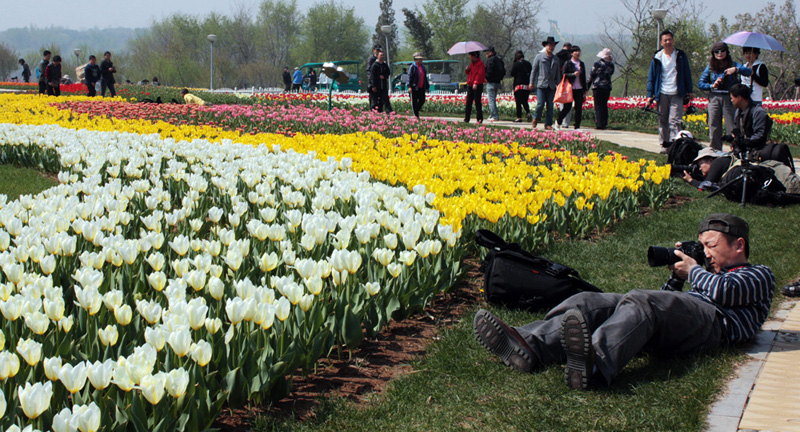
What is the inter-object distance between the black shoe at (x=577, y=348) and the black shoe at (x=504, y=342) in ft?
0.79

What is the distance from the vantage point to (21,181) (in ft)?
26.4

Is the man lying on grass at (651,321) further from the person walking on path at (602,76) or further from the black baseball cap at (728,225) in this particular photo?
the person walking on path at (602,76)

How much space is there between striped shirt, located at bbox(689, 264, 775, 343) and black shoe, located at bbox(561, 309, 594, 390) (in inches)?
33.2

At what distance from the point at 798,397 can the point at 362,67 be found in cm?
8166

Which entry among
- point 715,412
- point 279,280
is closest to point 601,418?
point 715,412

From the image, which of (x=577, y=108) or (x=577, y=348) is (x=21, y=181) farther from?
(x=577, y=108)

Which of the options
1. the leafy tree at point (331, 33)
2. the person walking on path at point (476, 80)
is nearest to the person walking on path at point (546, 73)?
the person walking on path at point (476, 80)

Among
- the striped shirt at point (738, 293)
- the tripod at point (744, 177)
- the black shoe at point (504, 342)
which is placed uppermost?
the tripod at point (744, 177)

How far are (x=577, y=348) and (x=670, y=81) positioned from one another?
8.41 meters

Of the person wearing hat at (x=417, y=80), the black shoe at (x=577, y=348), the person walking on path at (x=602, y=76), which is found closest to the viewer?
the black shoe at (x=577, y=348)

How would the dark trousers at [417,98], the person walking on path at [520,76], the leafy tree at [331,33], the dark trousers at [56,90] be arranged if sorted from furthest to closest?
Result: the leafy tree at [331,33] < the dark trousers at [56,90] < the person walking on path at [520,76] < the dark trousers at [417,98]

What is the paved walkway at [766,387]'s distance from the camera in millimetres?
2820

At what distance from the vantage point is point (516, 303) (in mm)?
4188

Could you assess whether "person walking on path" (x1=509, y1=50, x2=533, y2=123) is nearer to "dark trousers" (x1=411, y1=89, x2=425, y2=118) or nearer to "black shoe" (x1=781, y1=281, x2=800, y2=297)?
"dark trousers" (x1=411, y1=89, x2=425, y2=118)
